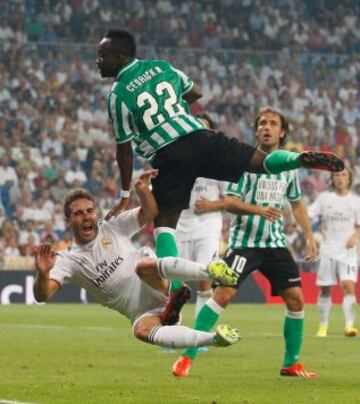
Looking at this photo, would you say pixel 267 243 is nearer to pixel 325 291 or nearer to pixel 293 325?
pixel 293 325

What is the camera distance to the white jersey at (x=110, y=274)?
980 cm

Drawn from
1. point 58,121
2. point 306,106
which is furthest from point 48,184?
point 306,106

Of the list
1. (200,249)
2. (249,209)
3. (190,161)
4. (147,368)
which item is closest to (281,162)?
(190,161)

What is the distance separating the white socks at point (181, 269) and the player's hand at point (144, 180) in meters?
0.63

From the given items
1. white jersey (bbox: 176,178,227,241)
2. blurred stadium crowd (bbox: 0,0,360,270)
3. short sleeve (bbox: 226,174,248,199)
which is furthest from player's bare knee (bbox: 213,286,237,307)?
blurred stadium crowd (bbox: 0,0,360,270)

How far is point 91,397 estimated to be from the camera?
908 centimetres

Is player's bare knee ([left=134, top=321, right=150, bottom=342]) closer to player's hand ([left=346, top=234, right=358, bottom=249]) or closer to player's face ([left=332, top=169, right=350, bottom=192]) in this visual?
player's hand ([left=346, top=234, right=358, bottom=249])

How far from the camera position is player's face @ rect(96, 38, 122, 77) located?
1017 cm

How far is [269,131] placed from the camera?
37.4 ft

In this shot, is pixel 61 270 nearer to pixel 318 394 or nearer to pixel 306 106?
pixel 318 394

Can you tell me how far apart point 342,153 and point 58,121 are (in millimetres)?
6569

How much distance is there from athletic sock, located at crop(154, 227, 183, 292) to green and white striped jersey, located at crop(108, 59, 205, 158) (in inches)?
23.4

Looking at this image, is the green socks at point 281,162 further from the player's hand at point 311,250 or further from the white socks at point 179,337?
the player's hand at point 311,250

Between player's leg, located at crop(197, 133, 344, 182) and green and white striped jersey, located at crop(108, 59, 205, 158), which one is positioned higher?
green and white striped jersey, located at crop(108, 59, 205, 158)
